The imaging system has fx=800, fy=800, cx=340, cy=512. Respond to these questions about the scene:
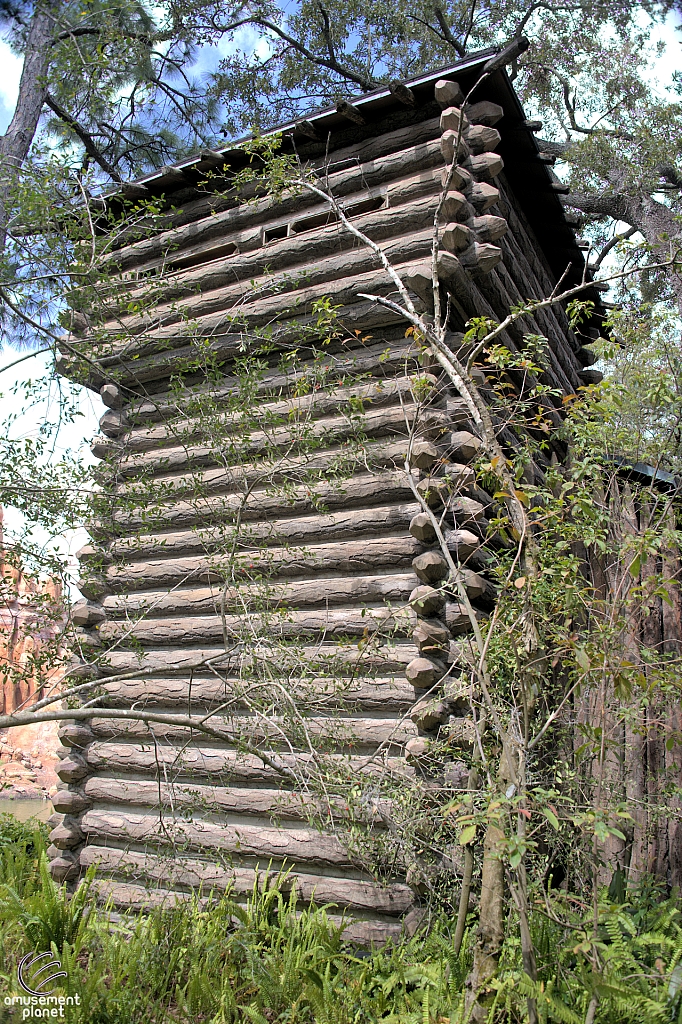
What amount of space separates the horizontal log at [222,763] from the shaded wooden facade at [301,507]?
0.03 m

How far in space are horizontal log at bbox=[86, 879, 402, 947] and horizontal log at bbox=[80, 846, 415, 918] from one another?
0.07 metres

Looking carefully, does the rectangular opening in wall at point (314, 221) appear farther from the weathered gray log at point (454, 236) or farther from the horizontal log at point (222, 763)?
the horizontal log at point (222, 763)

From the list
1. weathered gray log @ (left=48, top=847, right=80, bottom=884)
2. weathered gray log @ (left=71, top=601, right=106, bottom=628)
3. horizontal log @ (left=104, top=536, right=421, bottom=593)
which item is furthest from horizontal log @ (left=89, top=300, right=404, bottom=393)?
weathered gray log @ (left=48, top=847, right=80, bottom=884)

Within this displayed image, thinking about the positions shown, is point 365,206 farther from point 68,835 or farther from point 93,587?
point 68,835

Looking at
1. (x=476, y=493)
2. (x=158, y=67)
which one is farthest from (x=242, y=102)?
(x=476, y=493)

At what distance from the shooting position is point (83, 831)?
621cm

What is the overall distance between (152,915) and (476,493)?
3.35 meters

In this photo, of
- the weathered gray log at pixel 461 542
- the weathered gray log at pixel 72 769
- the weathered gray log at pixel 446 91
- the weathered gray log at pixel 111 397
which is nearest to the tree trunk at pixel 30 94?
the weathered gray log at pixel 111 397

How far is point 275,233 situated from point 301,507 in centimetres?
249

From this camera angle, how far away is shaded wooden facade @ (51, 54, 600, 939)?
4.89 m

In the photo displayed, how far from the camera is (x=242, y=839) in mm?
5293

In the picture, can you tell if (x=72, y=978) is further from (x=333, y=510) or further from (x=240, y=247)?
(x=240, y=247)

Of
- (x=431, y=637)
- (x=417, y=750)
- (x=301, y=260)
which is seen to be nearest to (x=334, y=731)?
(x=417, y=750)

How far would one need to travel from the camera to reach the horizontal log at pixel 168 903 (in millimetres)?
4543
